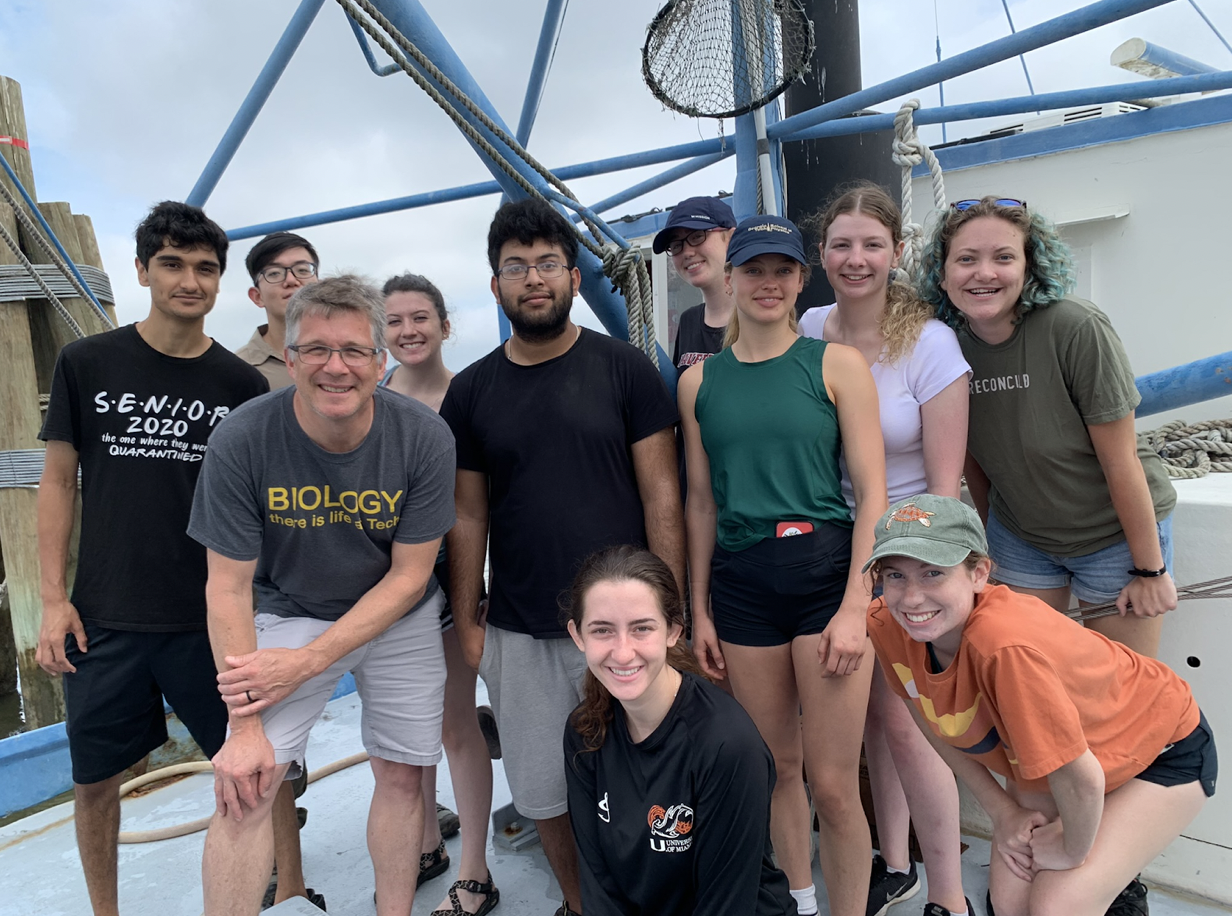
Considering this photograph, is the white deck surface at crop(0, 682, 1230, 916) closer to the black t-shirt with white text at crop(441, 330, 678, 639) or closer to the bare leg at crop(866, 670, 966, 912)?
the bare leg at crop(866, 670, 966, 912)

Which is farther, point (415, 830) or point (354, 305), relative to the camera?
point (415, 830)

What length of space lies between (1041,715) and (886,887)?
1.11m

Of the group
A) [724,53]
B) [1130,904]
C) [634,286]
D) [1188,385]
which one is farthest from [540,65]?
[1130,904]

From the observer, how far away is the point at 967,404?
198 centimetres

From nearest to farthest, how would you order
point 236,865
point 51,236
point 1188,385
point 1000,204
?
point 236,865 → point 1000,204 → point 1188,385 → point 51,236

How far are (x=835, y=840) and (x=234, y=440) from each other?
180 centimetres

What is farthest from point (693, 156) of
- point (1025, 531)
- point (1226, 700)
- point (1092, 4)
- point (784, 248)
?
point (1226, 700)

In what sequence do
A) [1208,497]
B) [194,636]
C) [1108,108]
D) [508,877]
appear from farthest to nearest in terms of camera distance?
[1108,108] → [508,877] → [1208,497] → [194,636]

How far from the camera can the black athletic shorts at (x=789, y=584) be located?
195cm

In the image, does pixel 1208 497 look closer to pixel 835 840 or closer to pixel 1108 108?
pixel 835 840

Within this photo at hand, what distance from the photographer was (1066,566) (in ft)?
6.87

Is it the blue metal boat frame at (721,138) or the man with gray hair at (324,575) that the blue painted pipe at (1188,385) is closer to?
the blue metal boat frame at (721,138)

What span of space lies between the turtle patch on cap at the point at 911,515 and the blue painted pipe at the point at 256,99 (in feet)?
11.7

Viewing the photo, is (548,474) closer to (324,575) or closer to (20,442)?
(324,575)
